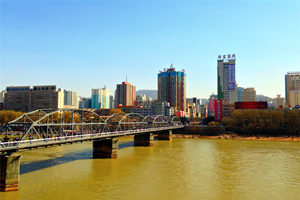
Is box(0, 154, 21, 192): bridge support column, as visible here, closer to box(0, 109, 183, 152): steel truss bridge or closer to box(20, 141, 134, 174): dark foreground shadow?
box(0, 109, 183, 152): steel truss bridge

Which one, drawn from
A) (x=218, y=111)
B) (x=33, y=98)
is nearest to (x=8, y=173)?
(x=218, y=111)

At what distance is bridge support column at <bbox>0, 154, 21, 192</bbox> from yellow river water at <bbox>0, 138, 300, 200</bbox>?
0.90m

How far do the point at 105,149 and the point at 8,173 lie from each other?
2372cm

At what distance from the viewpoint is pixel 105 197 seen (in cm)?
2709

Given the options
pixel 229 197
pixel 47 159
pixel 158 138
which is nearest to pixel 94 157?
pixel 47 159

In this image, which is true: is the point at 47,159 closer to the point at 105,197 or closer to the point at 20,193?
the point at 20,193

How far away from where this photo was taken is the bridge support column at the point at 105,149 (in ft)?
165

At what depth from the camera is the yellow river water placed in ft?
92.0

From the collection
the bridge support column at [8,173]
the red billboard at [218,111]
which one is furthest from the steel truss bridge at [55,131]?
the red billboard at [218,111]

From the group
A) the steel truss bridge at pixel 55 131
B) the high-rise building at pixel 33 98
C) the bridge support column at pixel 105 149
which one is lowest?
the bridge support column at pixel 105 149

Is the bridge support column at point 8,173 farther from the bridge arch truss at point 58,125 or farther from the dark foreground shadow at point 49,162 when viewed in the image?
the dark foreground shadow at point 49,162

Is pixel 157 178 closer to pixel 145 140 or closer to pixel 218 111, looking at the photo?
pixel 145 140

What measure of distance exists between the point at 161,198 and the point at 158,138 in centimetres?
7064

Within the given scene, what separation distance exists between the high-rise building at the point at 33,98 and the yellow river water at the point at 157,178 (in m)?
141
